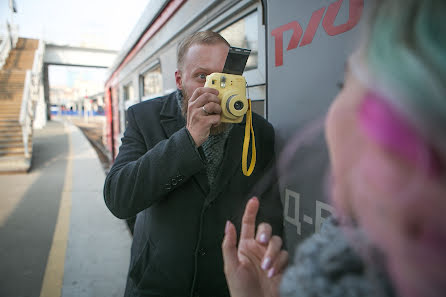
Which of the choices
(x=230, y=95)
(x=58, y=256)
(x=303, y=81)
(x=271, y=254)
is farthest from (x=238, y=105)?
(x=58, y=256)

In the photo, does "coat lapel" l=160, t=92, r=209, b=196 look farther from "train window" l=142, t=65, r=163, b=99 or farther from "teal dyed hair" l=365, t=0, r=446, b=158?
"train window" l=142, t=65, r=163, b=99

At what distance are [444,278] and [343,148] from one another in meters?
0.16

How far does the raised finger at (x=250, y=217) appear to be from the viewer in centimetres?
63

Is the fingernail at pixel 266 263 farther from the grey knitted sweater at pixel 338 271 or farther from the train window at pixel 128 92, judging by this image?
the train window at pixel 128 92

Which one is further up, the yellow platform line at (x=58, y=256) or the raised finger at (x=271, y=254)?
the raised finger at (x=271, y=254)

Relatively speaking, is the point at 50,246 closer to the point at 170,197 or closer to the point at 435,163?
the point at 170,197

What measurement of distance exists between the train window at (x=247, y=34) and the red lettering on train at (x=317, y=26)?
0.25 m

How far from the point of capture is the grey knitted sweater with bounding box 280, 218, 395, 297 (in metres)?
0.33

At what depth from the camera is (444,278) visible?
289 millimetres

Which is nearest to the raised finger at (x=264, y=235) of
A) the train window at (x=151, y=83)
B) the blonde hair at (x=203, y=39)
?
the blonde hair at (x=203, y=39)

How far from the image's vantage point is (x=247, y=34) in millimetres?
1799

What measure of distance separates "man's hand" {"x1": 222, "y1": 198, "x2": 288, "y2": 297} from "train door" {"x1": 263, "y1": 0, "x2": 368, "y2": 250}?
1.44 feet

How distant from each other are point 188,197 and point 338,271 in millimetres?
903

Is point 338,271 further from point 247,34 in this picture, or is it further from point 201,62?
point 247,34
